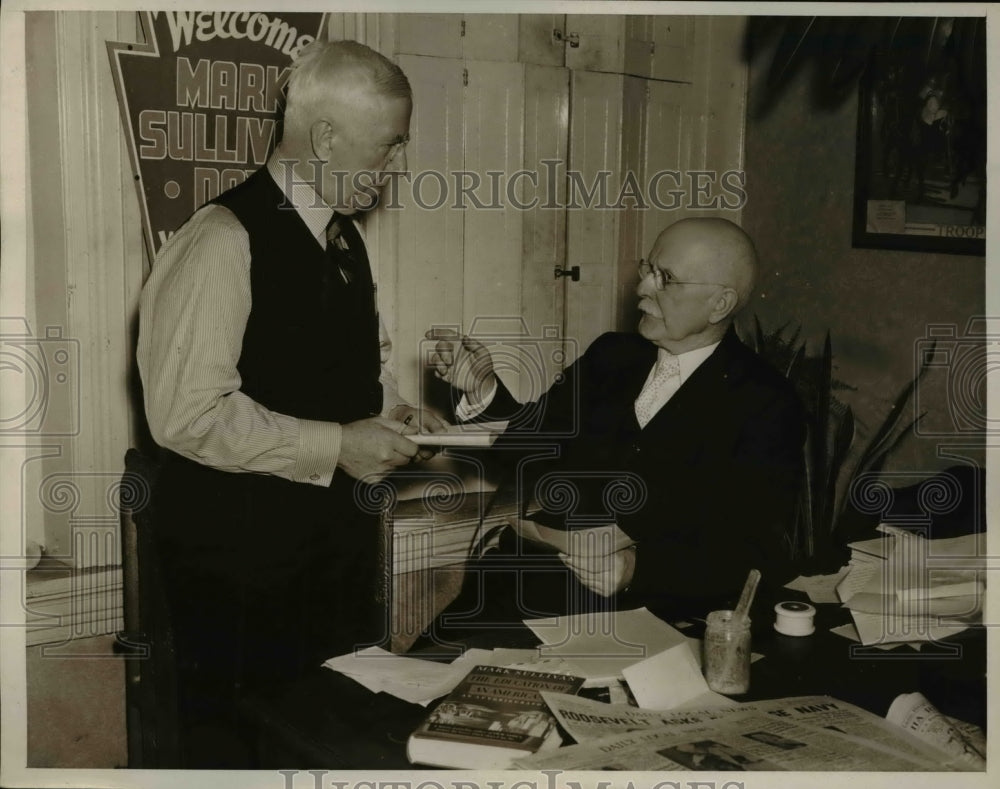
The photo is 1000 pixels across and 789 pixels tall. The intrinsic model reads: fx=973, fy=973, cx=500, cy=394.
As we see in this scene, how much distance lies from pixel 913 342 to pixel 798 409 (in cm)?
38

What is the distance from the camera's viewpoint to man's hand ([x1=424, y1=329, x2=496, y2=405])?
260cm

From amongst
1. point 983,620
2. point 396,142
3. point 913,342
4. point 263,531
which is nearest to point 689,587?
point 983,620

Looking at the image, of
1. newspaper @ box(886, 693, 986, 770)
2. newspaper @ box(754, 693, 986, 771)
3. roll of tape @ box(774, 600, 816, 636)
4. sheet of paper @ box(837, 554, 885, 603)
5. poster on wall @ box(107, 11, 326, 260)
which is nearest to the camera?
newspaper @ box(754, 693, 986, 771)

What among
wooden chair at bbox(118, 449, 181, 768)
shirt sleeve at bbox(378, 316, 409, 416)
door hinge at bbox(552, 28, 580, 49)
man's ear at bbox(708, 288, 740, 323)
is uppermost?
door hinge at bbox(552, 28, 580, 49)

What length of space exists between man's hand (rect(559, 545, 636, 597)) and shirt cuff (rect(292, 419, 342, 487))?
0.65m

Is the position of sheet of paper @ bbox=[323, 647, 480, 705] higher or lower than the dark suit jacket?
lower

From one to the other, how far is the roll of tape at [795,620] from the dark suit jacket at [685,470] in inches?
13.8

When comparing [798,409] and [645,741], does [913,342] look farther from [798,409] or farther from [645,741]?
[645,741]

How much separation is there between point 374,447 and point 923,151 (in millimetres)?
1711

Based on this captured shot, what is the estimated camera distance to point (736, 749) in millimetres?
1765

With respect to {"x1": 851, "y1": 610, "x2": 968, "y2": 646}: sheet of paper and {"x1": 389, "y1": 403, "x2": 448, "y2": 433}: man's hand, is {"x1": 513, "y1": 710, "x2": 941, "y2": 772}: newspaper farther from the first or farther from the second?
{"x1": 389, "y1": 403, "x2": 448, "y2": 433}: man's hand

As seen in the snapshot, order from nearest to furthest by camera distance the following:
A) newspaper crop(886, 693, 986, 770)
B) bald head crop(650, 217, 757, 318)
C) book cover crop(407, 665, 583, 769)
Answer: book cover crop(407, 665, 583, 769), newspaper crop(886, 693, 986, 770), bald head crop(650, 217, 757, 318)

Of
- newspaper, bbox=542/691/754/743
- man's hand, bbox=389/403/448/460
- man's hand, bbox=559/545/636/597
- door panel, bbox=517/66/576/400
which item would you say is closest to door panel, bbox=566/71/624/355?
door panel, bbox=517/66/576/400

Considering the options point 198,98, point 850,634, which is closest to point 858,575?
point 850,634
